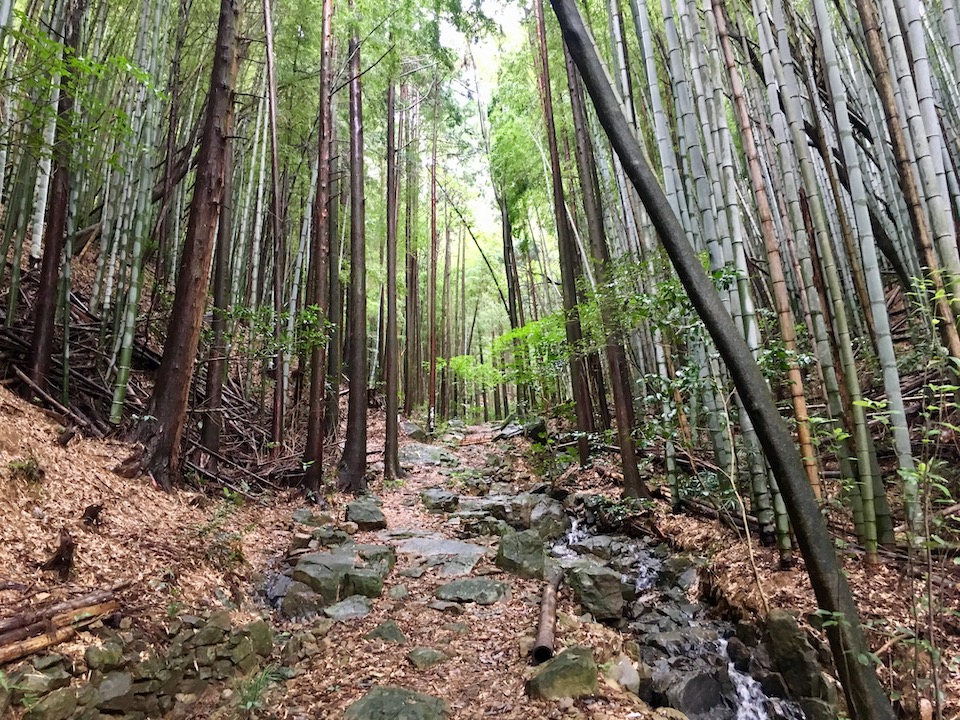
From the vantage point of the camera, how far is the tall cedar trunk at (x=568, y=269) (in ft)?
22.1

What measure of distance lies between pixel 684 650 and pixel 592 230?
14.1 feet

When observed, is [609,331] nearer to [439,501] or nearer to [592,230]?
[592,230]

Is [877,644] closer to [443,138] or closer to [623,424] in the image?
[623,424]

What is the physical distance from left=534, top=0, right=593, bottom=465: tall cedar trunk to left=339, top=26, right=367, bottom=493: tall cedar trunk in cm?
251

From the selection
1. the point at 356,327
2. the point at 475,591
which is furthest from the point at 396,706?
the point at 356,327

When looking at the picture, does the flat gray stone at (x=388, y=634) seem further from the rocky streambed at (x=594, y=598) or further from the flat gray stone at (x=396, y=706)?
the flat gray stone at (x=396, y=706)

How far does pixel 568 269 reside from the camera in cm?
682

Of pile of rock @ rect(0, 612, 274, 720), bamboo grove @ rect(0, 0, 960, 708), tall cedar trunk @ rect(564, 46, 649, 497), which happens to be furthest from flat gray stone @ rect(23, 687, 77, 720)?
tall cedar trunk @ rect(564, 46, 649, 497)

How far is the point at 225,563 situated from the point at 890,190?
6.37 meters

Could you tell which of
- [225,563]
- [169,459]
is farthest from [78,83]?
[225,563]

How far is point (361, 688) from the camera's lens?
2.60 metres

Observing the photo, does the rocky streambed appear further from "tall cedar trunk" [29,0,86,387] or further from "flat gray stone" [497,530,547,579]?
"tall cedar trunk" [29,0,86,387]

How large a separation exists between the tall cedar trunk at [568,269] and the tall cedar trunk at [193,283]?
12.9 ft

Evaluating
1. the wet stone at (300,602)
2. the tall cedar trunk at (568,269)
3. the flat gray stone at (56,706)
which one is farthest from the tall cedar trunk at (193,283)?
the tall cedar trunk at (568,269)
